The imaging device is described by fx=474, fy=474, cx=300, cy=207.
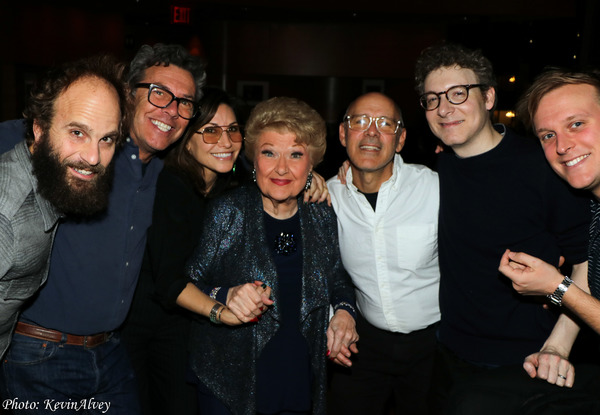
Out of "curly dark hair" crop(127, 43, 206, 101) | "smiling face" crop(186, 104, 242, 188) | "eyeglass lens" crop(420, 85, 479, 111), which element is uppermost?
"curly dark hair" crop(127, 43, 206, 101)

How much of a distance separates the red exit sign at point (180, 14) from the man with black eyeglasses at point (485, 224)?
8.18m

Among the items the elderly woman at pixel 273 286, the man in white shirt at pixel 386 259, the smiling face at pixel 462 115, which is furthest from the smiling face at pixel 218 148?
the smiling face at pixel 462 115

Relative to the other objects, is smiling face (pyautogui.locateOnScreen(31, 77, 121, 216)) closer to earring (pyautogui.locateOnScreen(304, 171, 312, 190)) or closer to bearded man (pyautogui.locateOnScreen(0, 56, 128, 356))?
bearded man (pyautogui.locateOnScreen(0, 56, 128, 356))

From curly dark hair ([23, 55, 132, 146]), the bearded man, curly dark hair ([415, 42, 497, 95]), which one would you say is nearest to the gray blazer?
the bearded man

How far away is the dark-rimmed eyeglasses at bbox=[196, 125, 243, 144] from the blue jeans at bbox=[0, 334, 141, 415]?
1235 millimetres

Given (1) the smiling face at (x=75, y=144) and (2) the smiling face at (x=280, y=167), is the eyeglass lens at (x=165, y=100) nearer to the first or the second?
(2) the smiling face at (x=280, y=167)

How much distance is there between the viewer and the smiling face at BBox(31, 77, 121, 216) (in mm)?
1792

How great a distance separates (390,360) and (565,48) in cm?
882

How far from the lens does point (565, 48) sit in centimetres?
914

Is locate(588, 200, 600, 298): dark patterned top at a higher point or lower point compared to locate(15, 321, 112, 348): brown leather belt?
higher

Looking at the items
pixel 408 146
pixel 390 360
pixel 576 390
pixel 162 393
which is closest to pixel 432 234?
pixel 390 360

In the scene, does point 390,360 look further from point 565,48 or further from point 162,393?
point 565,48

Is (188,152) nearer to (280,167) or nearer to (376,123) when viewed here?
(280,167)

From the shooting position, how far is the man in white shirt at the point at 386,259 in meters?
2.62
